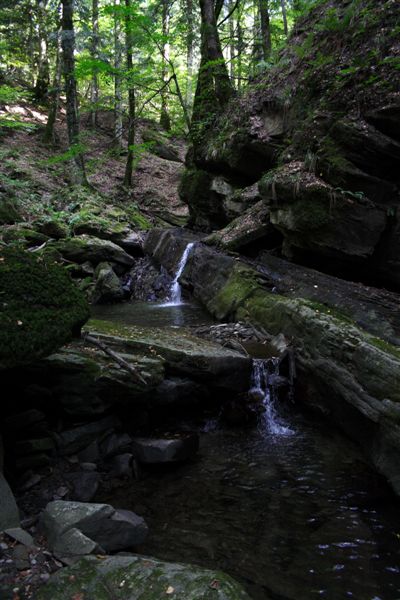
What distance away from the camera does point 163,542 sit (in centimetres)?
404

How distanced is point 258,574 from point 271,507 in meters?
1.03

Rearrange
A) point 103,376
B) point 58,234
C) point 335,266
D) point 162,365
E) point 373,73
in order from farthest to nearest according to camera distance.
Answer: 1. point 58,234
2. point 335,266
3. point 373,73
4. point 162,365
5. point 103,376

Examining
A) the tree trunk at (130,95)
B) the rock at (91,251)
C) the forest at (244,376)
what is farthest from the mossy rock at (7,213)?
the tree trunk at (130,95)

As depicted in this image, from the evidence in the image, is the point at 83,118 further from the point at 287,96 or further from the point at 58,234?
the point at 287,96

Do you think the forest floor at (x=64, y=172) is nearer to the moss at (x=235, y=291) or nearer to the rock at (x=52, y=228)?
the rock at (x=52, y=228)

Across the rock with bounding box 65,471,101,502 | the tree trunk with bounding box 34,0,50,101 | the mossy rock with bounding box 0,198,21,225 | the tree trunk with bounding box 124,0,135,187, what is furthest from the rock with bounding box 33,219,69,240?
the tree trunk with bounding box 34,0,50,101

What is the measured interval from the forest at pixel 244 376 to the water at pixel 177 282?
7 cm

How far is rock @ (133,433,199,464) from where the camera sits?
5.29m

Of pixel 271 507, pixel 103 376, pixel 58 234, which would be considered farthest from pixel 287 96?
pixel 271 507

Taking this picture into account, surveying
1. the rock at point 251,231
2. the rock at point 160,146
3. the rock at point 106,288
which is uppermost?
the rock at point 160,146

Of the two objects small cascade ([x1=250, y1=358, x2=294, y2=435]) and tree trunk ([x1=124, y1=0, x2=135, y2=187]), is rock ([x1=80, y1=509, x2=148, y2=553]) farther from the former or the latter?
tree trunk ([x1=124, y1=0, x2=135, y2=187])

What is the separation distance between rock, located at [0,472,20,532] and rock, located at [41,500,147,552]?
25 cm

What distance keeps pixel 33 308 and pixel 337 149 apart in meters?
7.30

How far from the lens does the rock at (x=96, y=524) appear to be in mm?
3666
